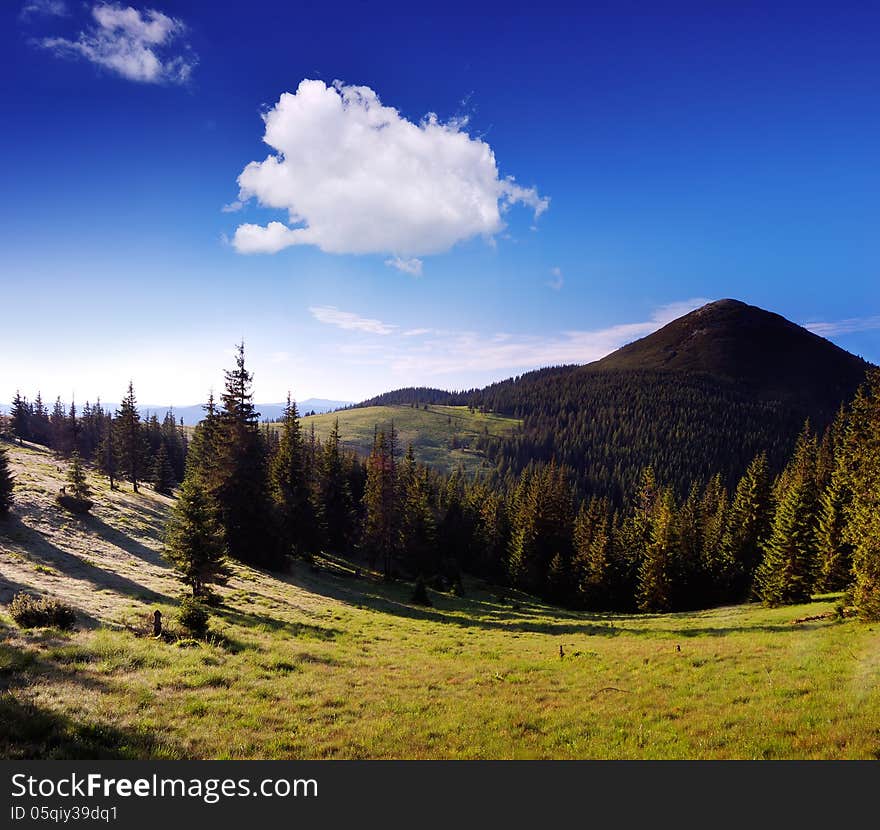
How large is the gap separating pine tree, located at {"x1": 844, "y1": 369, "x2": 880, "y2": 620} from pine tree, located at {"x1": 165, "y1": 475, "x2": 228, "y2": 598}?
38.4m

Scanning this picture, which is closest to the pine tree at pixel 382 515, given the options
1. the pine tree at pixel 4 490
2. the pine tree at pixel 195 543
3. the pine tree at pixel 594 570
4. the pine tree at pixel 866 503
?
the pine tree at pixel 594 570

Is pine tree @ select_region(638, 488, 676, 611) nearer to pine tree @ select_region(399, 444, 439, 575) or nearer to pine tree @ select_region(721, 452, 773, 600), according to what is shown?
pine tree @ select_region(721, 452, 773, 600)

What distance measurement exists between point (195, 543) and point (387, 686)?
17032 millimetres

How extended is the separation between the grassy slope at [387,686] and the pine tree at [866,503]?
6.61 feet

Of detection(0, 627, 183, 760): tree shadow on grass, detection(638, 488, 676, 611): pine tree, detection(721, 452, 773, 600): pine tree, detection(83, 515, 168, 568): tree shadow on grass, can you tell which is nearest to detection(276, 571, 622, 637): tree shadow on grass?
detection(83, 515, 168, 568): tree shadow on grass

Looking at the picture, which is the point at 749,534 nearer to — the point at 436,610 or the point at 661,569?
the point at 661,569

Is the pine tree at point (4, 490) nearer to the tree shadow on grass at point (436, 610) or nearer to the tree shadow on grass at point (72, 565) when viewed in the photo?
the tree shadow on grass at point (72, 565)

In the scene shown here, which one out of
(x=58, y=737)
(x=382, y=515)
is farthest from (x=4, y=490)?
(x=382, y=515)

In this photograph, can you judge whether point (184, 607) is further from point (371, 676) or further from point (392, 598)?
point (392, 598)

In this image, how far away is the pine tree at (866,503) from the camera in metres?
23.6

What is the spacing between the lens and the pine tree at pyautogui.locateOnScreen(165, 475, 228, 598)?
25.8 meters

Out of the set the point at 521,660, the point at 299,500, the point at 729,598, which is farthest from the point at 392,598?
the point at 729,598

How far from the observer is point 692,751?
9812 mm

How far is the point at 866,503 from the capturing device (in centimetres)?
2902
